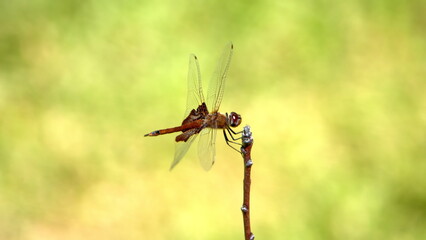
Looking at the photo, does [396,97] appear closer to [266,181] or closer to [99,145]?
[266,181]

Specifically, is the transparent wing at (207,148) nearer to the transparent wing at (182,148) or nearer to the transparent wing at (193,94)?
the transparent wing at (182,148)

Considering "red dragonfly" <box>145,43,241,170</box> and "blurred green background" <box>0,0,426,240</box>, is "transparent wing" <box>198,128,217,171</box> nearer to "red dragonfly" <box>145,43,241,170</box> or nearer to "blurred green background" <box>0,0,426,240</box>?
"red dragonfly" <box>145,43,241,170</box>

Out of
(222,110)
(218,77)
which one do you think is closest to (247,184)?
(218,77)

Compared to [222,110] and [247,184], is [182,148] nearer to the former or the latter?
[247,184]

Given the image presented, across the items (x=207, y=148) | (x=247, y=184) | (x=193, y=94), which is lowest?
(x=247, y=184)

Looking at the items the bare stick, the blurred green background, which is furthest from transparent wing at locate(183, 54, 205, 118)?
the blurred green background

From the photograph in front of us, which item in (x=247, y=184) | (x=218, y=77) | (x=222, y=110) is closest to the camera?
(x=247, y=184)

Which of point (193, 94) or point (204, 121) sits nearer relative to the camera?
point (204, 121)

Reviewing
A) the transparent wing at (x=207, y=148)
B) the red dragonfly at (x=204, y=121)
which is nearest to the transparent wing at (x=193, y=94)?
the red dragonfly at (x=204, y=121)
